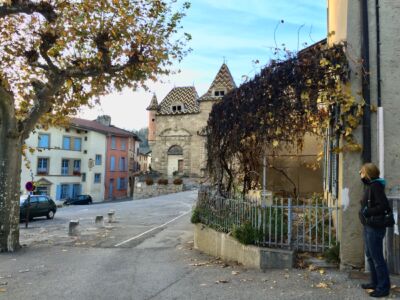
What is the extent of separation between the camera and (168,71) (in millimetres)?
12859

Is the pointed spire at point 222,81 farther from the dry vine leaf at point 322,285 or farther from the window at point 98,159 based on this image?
the dry vine leaf at point 322,285

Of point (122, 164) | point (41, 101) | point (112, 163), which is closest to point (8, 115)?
point (41, 101)

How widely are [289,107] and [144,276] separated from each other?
14.1ft

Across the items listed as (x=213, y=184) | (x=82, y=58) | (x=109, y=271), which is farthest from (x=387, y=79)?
(x=82, y=58)

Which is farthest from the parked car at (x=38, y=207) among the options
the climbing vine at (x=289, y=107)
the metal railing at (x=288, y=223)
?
the metal railing at (x=288, y=223)

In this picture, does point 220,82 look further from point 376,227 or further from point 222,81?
point 376,227

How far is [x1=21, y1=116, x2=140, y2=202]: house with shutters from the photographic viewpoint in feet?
146

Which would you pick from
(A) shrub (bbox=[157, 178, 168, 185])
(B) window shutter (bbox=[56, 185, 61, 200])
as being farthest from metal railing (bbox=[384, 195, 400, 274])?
(B) window shutter (bbox=[56, 185, 61, 200])

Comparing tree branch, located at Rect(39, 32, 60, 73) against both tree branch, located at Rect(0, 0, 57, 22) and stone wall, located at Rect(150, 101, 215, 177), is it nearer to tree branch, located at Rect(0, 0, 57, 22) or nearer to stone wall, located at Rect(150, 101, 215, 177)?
tree branch, located at Rect(0, 0, 57, 22)

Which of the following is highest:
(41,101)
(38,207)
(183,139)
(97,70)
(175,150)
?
(183,139)

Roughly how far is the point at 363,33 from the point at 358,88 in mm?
921

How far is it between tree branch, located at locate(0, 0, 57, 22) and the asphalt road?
254 inches

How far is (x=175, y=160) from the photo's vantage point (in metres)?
49.6

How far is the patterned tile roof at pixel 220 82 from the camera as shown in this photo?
46375 mm
